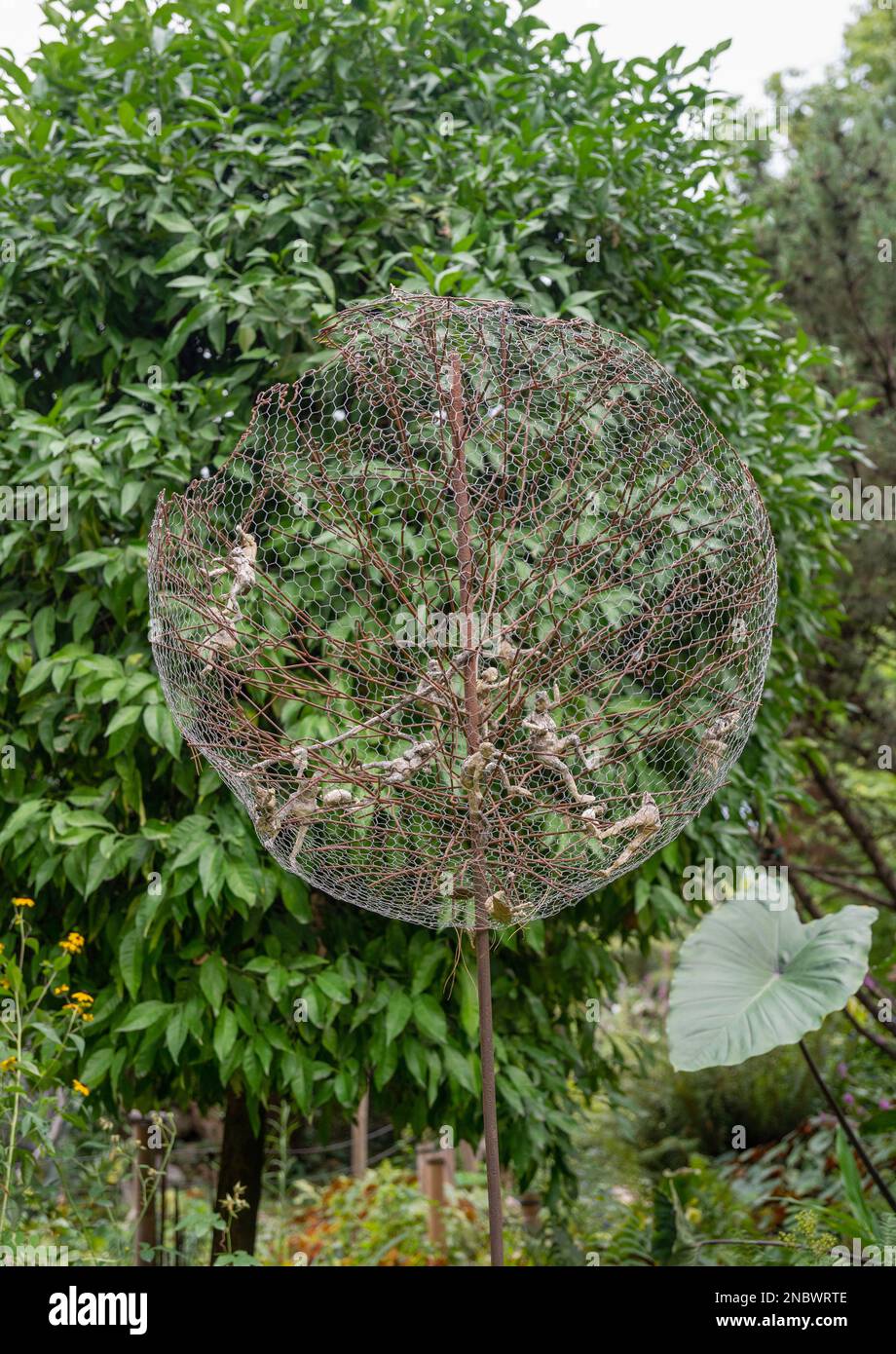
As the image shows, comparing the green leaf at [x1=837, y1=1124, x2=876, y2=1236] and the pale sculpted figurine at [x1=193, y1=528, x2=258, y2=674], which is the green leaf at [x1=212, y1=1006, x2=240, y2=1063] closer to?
the pale sculpted figurine at [x1=193, y1=528, x2=258, y2=674]

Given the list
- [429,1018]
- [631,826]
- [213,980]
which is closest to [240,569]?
[631,826]

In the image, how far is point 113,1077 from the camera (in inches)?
94.1

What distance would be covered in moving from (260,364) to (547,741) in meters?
1.50

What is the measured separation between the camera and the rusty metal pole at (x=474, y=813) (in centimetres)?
163

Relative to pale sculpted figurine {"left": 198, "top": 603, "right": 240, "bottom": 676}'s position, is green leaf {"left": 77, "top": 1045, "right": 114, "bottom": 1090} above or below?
below

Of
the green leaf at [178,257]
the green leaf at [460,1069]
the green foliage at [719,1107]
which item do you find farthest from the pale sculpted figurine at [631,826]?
the green foliage at [719,1107]

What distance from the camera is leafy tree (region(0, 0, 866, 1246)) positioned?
7.93ft

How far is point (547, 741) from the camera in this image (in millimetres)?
1603

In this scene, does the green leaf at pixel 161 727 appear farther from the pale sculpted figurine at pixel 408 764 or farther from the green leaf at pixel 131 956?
the pale sculpted figurine at pixel 408 764

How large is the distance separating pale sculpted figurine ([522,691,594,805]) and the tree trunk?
1749 millimetres

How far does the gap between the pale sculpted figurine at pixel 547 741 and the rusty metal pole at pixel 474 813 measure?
3.5 inches

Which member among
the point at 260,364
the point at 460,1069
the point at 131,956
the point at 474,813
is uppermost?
the point at 260,364

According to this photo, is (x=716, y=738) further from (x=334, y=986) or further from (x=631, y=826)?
(x=334, y=986)

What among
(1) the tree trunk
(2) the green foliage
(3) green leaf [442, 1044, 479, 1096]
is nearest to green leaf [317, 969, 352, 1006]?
(3) green leaf [442, 1044, 479, 1096]
